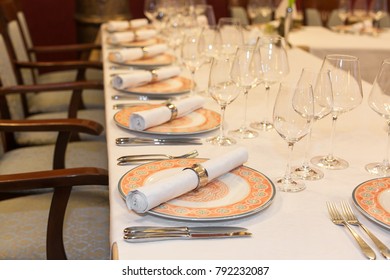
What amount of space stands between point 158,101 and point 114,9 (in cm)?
305

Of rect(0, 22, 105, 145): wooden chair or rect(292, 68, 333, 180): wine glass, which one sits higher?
rect(292, 68, 333, 180): wine glass

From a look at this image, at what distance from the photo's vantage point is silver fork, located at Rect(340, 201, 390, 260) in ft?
3.08

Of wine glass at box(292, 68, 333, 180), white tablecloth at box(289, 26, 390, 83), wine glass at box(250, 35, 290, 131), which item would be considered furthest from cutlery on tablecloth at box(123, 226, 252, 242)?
white tablecloth at box(289, 26, 390, 83)

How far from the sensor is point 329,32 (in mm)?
3963

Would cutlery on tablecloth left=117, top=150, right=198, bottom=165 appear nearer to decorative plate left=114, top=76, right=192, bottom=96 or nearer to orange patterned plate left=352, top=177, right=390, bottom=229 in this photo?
orange patterned plate left=352, top=177, right=390, bottom=229

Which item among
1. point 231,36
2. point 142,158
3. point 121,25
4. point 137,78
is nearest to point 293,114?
point 142,158

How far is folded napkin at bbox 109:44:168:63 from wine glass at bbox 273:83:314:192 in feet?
4.21

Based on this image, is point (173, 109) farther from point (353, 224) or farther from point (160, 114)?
point (353, 224)

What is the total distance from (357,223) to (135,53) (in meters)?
1.57

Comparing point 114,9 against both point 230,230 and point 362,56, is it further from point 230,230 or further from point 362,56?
point 230,230

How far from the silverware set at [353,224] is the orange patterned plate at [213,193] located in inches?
4.7

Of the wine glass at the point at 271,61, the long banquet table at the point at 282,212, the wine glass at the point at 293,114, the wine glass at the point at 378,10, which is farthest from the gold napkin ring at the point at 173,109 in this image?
the wine glass at the point at 378,10

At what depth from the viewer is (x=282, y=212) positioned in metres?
1.08

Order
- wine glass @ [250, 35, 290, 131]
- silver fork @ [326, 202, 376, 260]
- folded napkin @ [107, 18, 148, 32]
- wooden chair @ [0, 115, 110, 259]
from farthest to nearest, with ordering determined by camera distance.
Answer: folded napkin @ [107, 18, 148, 32], wine glass @ [250, 35, 290, 131], wooden chair @ [0, 115, 110, 259], silver fork @ [326, 202, 376, 260]
